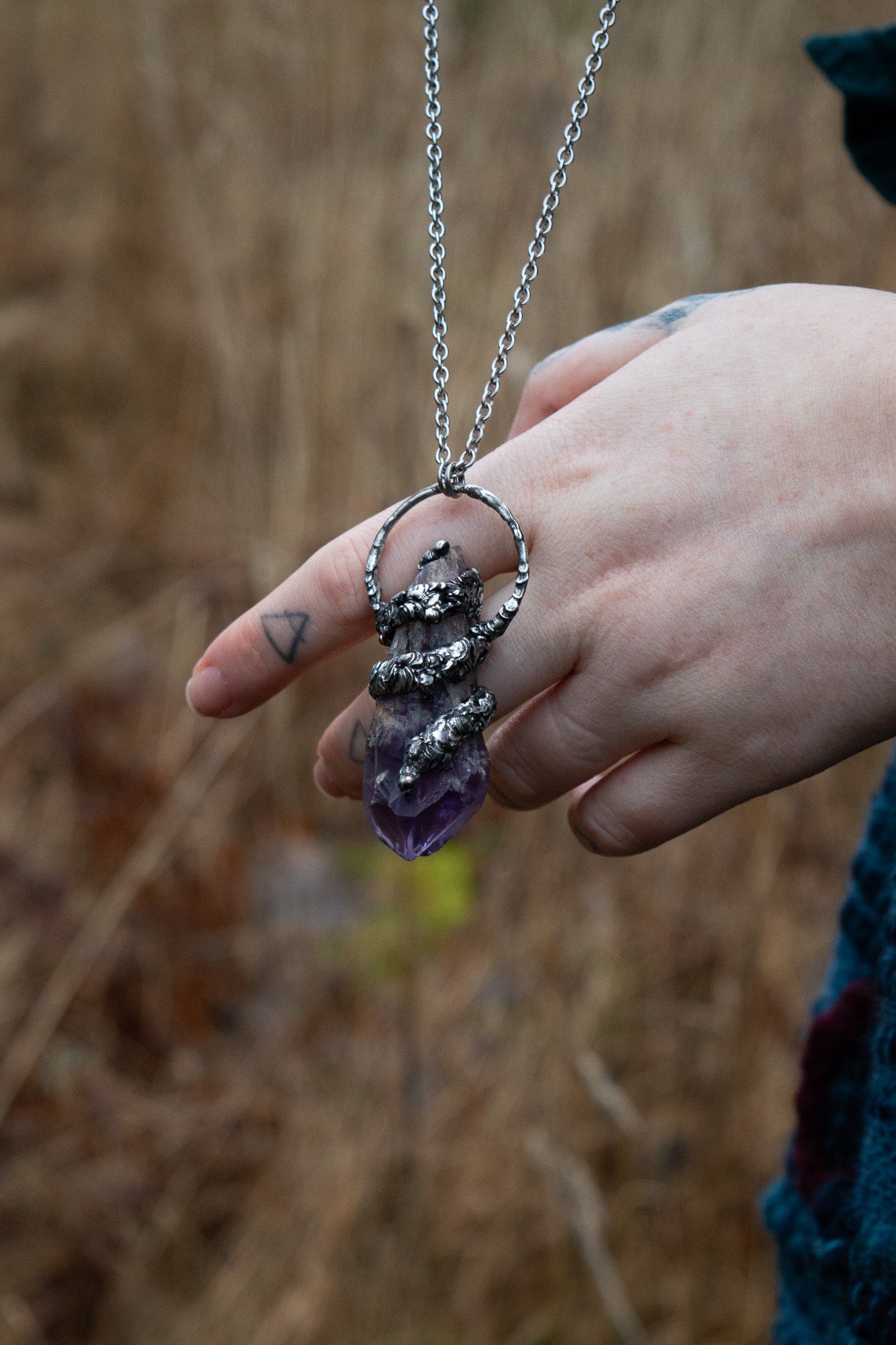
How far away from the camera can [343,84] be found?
7.32 ft

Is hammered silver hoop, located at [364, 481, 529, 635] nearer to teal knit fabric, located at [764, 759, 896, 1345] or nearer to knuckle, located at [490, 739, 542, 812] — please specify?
knuckle, located at [490, 739, 542, 812]

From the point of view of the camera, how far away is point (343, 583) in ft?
2.88

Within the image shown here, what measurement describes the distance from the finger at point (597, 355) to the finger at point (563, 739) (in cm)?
27

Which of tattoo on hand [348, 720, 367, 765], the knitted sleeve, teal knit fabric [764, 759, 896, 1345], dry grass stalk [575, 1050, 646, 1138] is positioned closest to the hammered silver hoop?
tattoo on hand [348, 720, 367, 765]

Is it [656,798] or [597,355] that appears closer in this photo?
[656,798]

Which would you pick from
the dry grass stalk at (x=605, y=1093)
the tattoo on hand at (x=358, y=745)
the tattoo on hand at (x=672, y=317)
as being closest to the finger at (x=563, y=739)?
the tattoo on hand at (x=358, y=745)

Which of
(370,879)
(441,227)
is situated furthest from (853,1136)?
(370,879)

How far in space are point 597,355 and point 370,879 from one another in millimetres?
1771

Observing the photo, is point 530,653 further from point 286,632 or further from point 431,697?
point 286,632

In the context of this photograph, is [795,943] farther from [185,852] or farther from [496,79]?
[496,79]

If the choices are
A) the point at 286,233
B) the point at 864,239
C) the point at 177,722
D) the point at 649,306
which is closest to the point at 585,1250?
the point at 177,722

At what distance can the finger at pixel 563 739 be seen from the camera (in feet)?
2.77

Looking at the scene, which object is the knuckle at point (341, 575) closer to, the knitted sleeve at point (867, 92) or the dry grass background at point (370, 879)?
the knitted sleeve at point (867, 92)

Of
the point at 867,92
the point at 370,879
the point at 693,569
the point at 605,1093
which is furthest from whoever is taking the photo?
the point at 370,879
